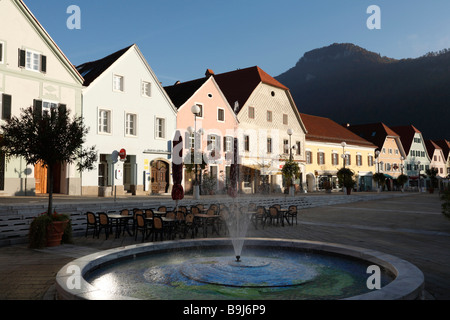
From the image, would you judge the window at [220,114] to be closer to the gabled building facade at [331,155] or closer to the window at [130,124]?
the window at [130,124]

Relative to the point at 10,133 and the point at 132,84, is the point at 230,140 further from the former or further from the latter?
the point at 10,133

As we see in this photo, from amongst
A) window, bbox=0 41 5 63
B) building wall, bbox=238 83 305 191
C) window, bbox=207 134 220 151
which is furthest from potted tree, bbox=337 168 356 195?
window, bbox=0 41 5 63

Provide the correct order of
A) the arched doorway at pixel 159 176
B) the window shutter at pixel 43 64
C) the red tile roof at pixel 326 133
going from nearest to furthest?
the window shutter at pixel 43 64, the arched doorway at pixel 159 176, the red tile roof at pixel 326 133

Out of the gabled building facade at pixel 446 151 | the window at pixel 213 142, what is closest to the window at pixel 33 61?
the window at pixel 213 142

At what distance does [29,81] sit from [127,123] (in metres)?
7.08

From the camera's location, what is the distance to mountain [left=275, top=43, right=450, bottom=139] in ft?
360

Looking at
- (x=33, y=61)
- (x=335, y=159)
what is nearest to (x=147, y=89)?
(x=33, y=61)

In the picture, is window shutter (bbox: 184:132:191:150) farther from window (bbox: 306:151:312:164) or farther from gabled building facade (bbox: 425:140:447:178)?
gabled building facade (bbox: 425:140:447:178)

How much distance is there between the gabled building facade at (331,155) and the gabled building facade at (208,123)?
1339 cm

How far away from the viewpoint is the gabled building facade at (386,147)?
195 ft

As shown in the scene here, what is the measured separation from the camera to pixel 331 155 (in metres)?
47.1

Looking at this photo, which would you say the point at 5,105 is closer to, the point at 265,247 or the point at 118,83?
the point at 118,83
